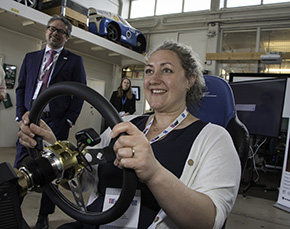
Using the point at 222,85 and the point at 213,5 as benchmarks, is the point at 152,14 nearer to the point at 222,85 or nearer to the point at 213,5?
the point at 213,5

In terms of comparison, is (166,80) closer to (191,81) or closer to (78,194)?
(191,81)

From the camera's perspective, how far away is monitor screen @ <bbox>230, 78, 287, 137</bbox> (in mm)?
3146

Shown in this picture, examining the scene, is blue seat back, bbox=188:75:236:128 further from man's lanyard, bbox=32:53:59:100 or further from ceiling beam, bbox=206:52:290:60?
ceiling beam, bbox=206:52:290:60

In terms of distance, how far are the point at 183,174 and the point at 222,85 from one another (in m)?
0.66

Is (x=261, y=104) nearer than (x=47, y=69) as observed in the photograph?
No

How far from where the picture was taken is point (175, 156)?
3.05ft

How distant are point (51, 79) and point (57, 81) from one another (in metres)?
0.06

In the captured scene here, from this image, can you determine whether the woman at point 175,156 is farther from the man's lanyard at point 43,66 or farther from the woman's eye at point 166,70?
the man's lanyard at point 43,66

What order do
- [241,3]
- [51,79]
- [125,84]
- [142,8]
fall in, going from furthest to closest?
1. [142,8]
2. [241,3]
3. [125,84]
4. [51,79]

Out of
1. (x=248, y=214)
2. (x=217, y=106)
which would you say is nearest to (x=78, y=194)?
(x=217, y=106)

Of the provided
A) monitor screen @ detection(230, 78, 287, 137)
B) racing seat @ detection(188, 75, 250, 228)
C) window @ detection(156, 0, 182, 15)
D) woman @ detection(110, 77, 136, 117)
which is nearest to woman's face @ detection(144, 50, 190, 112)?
racing seat @ detection(188, 75, 250, 228)

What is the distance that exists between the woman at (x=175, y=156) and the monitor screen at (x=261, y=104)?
7.64ft

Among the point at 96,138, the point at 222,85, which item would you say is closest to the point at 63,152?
the point at 96,138

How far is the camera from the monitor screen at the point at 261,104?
10.3 ft
